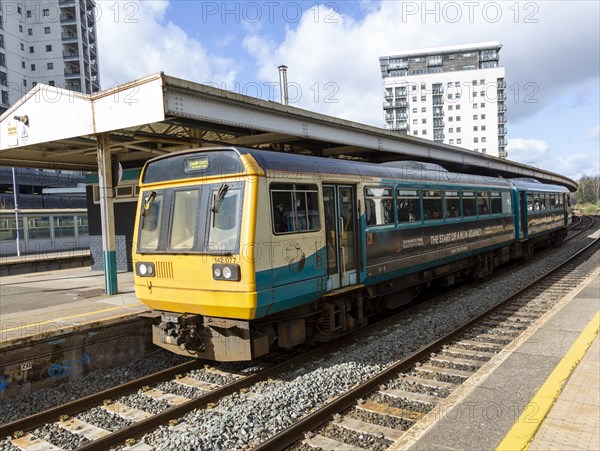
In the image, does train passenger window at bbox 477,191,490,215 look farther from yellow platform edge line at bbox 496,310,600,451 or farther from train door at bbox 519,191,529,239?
yellow platform edge line at bbox 496,310,600,451

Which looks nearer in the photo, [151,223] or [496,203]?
[151,223]

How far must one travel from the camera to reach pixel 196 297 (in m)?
6.14

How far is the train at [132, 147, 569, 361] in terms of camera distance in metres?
5.87

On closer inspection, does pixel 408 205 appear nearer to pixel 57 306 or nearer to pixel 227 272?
pixel 227 272

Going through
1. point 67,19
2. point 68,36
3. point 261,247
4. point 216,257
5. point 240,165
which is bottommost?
point 216,257

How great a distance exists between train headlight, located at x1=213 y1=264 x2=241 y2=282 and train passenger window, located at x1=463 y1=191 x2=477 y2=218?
7.71 meters

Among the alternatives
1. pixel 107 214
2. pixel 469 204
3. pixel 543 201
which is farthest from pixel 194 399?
pixel 543 201

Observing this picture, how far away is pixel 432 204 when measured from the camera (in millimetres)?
10117

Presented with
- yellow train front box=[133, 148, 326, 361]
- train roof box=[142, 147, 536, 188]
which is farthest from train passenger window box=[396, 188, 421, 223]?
yellow train front box=[133, 148, 326, 361]

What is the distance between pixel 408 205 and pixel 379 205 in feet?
3.79

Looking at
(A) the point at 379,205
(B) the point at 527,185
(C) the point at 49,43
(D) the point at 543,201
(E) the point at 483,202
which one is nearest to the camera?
(A) the point at 379,205

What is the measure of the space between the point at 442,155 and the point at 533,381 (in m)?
15.5

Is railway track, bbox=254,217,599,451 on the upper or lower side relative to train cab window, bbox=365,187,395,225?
lower

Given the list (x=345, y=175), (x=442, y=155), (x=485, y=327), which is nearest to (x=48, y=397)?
(x=345, y=175)
